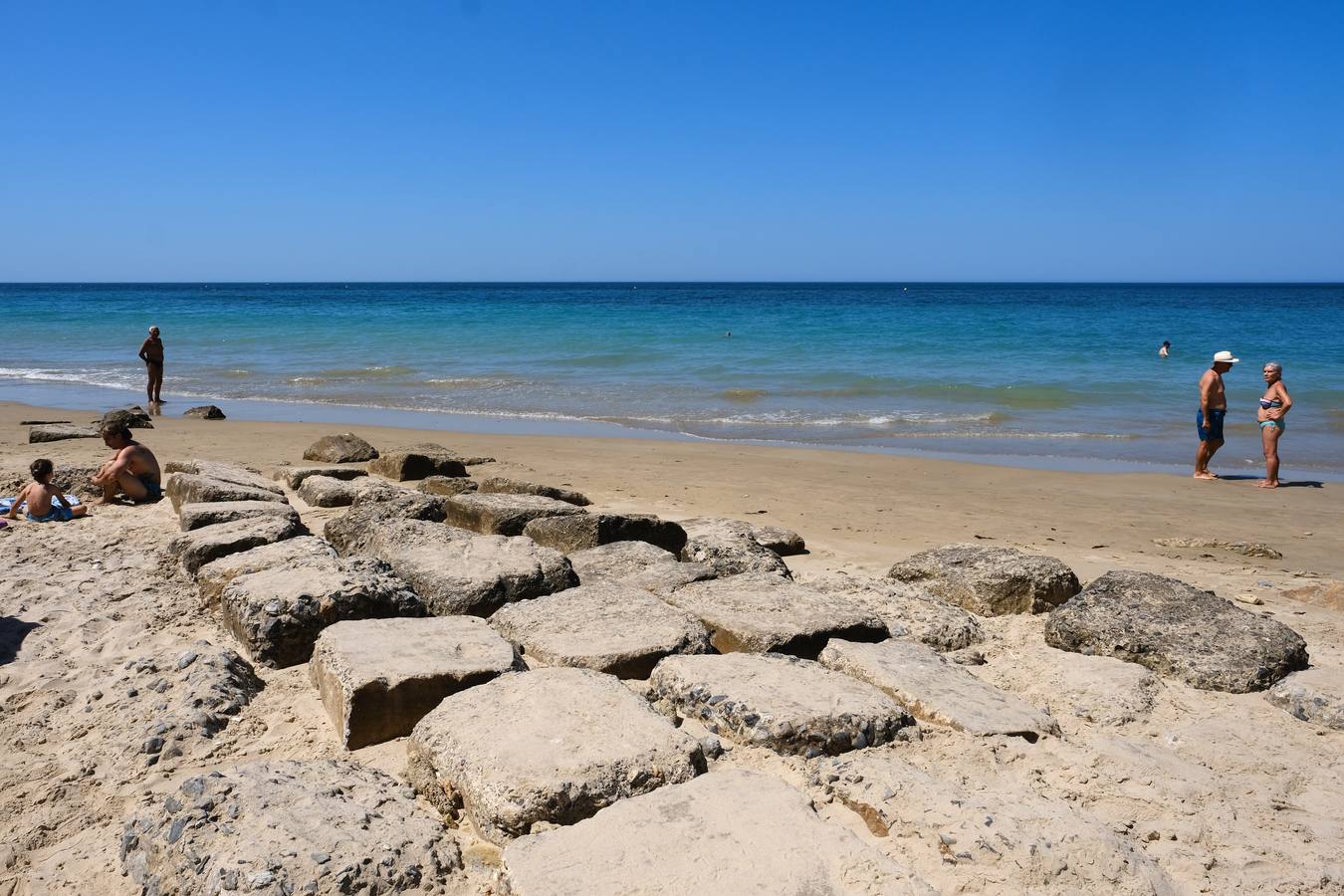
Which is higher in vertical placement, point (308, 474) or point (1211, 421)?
point (1211, 421)

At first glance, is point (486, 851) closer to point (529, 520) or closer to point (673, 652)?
point (673, 652)

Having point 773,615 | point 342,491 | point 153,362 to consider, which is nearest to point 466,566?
point 773,615

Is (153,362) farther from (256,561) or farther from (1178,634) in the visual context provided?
(1178,634)

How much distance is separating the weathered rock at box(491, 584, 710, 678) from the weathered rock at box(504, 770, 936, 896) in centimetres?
110

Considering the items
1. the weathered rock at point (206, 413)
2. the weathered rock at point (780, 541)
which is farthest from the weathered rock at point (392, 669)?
the weathered rock at point (206, 413)

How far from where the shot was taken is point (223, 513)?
5535 millimetres

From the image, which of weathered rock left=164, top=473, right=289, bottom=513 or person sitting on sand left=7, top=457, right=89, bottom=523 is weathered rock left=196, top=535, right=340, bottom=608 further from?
person sitting on sand left=7, top=457, right=89, bottom=523

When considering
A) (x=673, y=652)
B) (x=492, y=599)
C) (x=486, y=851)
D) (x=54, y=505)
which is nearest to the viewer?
(x=486, y=851)

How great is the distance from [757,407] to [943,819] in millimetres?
12667

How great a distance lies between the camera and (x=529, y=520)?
572cm

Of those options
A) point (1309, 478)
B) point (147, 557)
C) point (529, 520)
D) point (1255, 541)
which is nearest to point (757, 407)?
point (1309, 478)

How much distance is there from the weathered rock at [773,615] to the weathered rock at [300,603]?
124 cm

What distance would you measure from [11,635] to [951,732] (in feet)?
12.4

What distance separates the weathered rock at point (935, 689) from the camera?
3.21 meters
